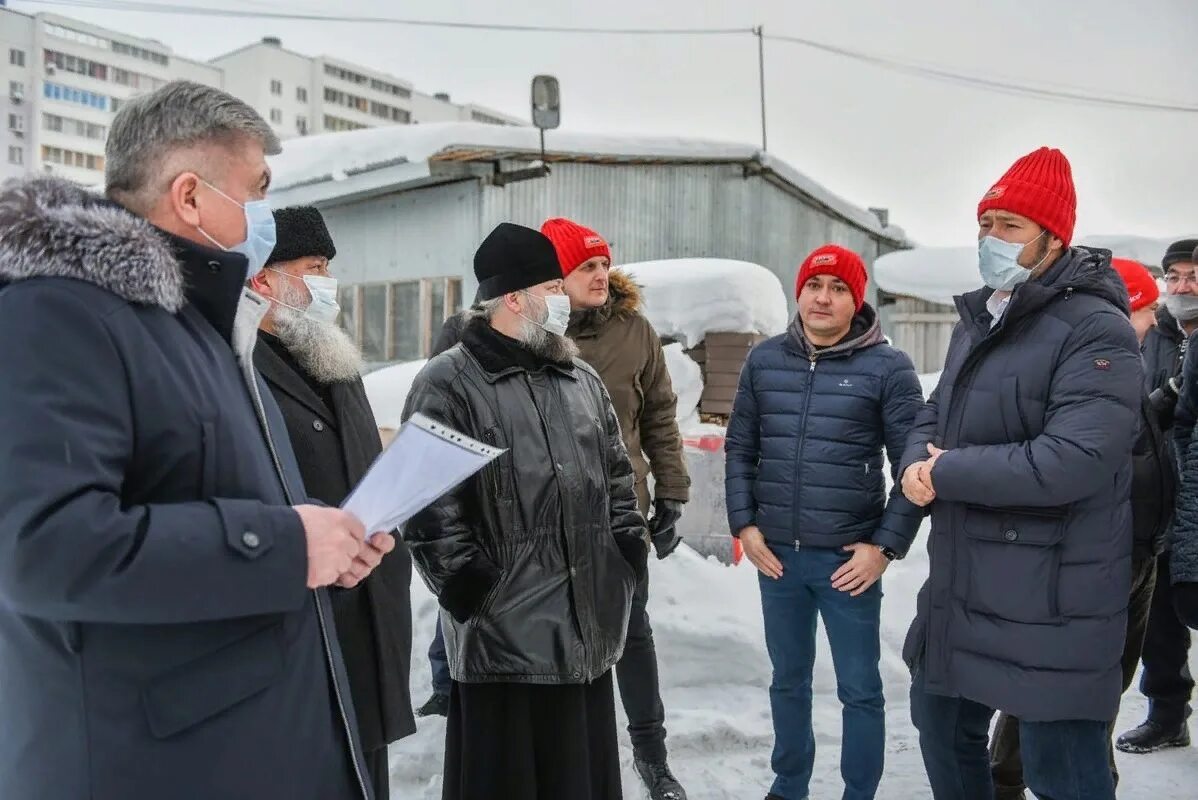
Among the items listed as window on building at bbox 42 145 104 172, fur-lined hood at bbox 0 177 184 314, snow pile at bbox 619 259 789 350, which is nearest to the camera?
fur-lined hood at bbox 0 177 184 314

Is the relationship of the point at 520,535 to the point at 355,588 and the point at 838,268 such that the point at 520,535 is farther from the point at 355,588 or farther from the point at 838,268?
the point at 838,268

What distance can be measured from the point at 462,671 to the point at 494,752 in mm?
A: 259

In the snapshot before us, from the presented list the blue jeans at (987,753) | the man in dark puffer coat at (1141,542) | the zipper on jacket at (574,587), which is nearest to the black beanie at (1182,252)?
the man in dark puffer coat at (1141,542)

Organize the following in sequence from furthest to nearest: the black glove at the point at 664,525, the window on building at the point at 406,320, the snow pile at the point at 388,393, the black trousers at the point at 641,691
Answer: the window on building at the point at 406,320, the snow pile at the point at 388,393, the black glove at the point at 664,525, the black trousers at the point at 641,691

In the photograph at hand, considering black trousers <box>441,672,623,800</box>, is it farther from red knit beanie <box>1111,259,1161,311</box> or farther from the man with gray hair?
red knit beanie <box>1111,259,1161,311</box>

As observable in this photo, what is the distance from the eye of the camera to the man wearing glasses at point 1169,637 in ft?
13.1

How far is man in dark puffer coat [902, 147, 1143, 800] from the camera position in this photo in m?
2.45

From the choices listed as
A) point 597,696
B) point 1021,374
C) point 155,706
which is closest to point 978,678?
point 1021,374

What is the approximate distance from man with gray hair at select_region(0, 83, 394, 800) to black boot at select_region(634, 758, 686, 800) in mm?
2069

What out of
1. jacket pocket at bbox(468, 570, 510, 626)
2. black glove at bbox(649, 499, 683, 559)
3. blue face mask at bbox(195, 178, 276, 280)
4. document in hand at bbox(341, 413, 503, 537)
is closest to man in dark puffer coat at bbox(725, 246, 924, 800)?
black glove at bbox(649, 499, 683, 559)

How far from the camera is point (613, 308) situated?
4062 mm

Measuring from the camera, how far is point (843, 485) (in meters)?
3.32

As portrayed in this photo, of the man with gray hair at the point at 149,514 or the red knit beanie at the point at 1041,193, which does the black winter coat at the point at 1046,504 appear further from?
the man with gray hair at the point at 149,514

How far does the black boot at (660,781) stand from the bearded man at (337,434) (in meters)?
1.22
